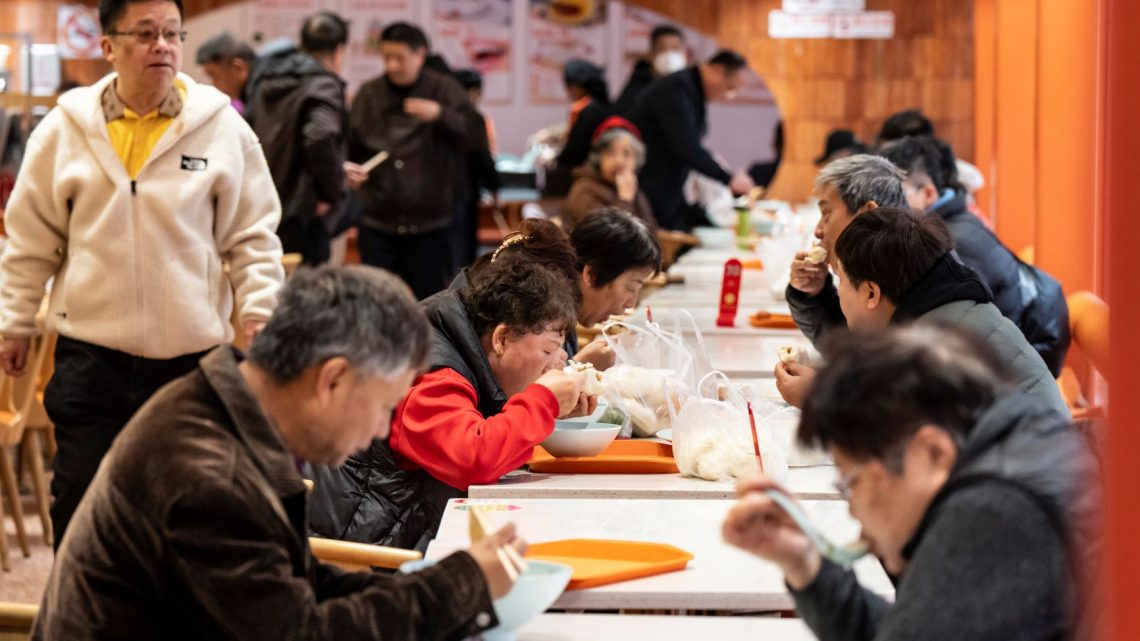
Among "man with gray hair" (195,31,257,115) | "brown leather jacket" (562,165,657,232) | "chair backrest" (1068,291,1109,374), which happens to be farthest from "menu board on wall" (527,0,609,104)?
"chair backrest" (1068,291,1109,374)

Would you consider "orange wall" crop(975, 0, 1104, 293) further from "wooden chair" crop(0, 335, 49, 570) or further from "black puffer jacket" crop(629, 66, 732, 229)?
"wooden chair" crop(0, 335, 49, 570)

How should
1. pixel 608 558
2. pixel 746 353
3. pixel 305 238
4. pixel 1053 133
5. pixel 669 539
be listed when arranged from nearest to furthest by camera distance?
pixel 608 558
pixel 669 539
pixel 746 353
pixel 305 238
pixel 1053 133

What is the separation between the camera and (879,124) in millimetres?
13578

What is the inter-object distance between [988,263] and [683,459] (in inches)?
87.6

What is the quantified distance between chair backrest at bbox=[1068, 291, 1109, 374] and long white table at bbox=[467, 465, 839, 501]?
184 centimetres

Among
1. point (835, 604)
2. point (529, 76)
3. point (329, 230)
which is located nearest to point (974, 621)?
point (835, 604)

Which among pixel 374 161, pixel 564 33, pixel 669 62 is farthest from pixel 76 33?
pixel 374 161

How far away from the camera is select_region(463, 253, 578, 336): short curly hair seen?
3115 millimetres

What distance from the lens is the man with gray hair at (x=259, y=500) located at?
1780mm

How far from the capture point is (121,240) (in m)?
3.71

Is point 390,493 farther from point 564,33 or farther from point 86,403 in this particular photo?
point 564,33

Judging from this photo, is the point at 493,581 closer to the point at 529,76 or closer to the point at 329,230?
the point at 329,230

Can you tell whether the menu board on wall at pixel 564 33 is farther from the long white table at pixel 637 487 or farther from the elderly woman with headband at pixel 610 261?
the long white table at pixel 637 487

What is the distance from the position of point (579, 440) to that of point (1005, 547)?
5.31ft
